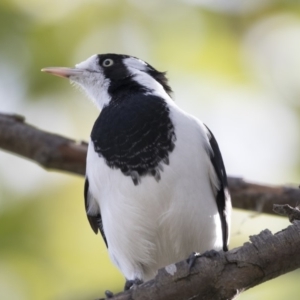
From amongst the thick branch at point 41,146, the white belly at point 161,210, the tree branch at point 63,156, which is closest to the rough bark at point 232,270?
the white belly at point 161,210

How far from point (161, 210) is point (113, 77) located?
4.17 ft

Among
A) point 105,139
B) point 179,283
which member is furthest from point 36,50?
point 179,283

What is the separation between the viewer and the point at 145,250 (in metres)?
→ 5.18

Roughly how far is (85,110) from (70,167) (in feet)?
3.63

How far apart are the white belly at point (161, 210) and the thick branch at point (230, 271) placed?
748 mm

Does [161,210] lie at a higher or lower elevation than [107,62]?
lower

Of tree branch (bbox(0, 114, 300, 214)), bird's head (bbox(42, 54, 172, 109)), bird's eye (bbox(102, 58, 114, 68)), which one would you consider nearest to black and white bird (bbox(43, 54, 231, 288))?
bird's head (bbox(42, 54, 172, 109))

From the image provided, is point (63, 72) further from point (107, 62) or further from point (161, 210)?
point (161, 210)

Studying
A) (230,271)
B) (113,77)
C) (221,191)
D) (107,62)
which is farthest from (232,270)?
(107,62)

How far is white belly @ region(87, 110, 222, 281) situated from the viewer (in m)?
4.95

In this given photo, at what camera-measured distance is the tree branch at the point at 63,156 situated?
604 cm

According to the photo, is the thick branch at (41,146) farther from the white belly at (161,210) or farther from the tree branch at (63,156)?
the white belly at (161,210)

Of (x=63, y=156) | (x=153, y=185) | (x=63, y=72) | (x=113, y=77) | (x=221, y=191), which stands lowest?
(x=221, y=191)

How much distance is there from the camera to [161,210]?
16.4 ft
